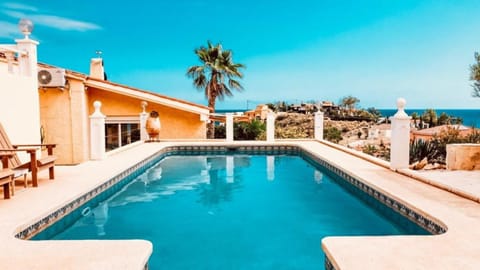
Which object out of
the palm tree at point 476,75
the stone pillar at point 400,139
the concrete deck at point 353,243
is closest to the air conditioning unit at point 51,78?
the concrete deck at point 353,243

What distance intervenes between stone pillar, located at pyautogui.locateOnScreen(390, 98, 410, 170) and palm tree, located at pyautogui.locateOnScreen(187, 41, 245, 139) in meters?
13.5

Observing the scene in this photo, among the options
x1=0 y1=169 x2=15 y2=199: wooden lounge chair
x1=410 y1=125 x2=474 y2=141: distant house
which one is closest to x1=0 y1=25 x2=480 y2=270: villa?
x1=0 y1=169 x2=15 y2=199: wooden lounge chair

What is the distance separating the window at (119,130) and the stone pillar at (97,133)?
6481 millimetres

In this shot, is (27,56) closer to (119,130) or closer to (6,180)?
(6,180)

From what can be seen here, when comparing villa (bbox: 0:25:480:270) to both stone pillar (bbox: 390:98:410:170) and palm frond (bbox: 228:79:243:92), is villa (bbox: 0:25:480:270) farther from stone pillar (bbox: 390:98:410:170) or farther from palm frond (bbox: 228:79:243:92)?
palm frond (bbox: 228:79:243:92)

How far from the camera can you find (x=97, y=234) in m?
5.62

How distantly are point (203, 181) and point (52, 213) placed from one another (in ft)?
15.0

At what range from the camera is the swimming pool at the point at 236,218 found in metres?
4.93

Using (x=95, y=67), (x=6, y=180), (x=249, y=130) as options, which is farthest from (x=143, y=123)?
(x=6, y=180)

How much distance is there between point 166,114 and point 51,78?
16.7ft

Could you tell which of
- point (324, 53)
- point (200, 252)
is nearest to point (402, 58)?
point (324, 53)

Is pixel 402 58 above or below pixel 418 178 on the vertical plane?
above

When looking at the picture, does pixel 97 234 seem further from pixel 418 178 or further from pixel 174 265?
pixel 418 178

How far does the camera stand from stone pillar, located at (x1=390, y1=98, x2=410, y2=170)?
8500 millimetres
